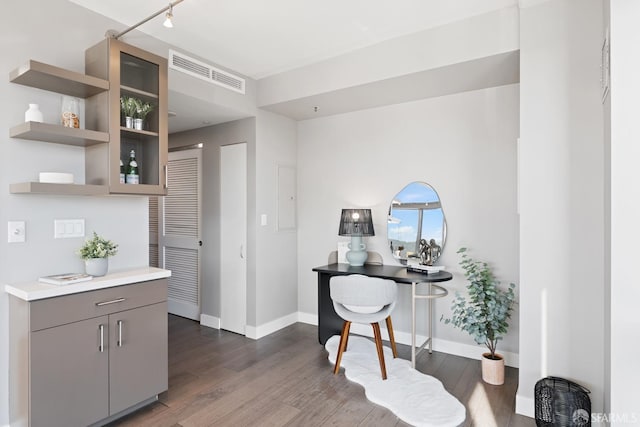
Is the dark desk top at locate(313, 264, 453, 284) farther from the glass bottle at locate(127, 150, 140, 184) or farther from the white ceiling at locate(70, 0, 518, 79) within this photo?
the white ceiling at locate(70, 0, 518, 79)

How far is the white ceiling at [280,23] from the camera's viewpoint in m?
2.57

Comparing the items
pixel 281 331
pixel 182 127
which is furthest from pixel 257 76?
pixel 281 331

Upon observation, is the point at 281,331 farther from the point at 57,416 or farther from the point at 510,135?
the point at 510,135

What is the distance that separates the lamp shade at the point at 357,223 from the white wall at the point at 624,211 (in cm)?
217

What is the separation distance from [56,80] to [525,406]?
360 cm

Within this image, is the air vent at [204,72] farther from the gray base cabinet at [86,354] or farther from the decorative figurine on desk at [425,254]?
the decorative figurine on desk at [425,254]

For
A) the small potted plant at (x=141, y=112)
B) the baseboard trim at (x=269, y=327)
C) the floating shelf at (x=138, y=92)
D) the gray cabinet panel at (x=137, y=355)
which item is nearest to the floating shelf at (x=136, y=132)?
the small potted plant at (x=141, y=112)

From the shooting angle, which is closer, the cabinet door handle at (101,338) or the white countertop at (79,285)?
the white countertop at (79,285)

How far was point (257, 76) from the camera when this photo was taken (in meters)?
3.86

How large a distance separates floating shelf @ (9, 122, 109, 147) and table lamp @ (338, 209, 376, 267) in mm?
2276

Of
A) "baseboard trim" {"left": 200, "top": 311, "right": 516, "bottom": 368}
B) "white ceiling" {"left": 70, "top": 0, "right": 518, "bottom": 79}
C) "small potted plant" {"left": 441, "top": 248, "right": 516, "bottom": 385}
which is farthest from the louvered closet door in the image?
"small potted plant" {"left": 441, "top": 248, "right": 516, "bottom": 385}

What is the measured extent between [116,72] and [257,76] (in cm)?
172

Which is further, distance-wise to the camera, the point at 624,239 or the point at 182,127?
the point at 182,127

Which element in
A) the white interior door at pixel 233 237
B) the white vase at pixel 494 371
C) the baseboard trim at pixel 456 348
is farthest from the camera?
the white interior door at pixel 233 237
